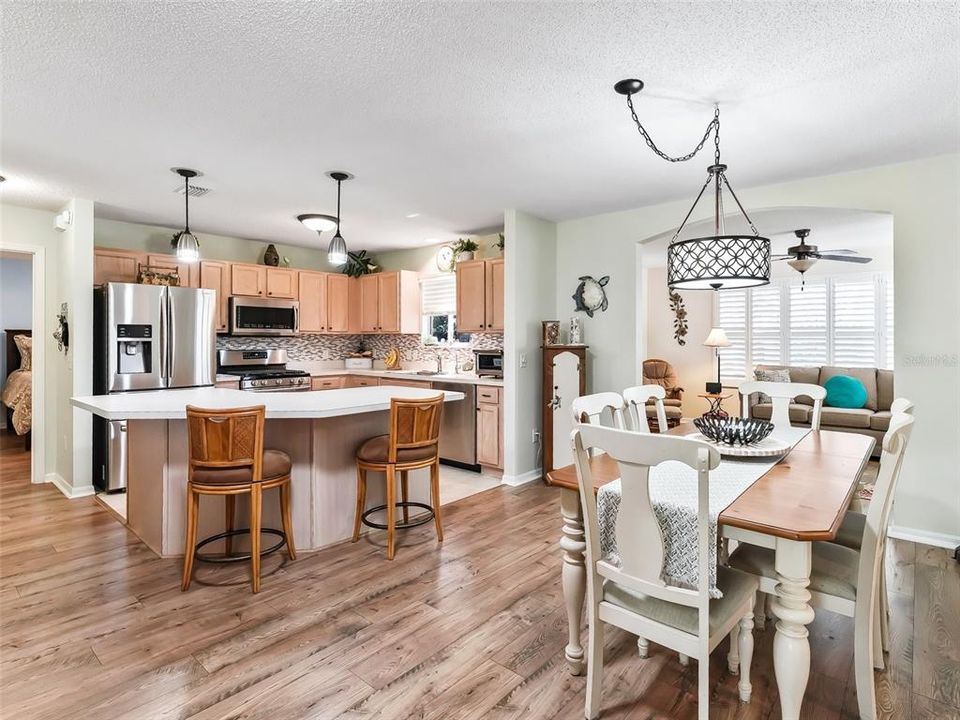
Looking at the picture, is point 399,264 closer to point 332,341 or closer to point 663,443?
point 332,341

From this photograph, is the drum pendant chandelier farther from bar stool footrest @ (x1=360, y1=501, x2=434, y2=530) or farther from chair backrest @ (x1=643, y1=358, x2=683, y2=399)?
chair backrest @ (x1=643, y1=358, x2=683, y2=399)

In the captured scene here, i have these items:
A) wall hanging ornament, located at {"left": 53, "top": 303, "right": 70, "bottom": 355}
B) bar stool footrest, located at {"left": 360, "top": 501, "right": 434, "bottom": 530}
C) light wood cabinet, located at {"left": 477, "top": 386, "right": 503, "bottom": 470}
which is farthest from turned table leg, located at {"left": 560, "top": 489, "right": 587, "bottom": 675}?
wall hanging ornament, located at {"left": 53, "top": 303, "right": 70, "bottom": 355}

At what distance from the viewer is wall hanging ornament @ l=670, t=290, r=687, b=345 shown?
8258mm

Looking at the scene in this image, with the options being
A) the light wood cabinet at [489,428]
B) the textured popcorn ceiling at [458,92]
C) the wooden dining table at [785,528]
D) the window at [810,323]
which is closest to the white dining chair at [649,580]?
the wooden dining table at [785,528]

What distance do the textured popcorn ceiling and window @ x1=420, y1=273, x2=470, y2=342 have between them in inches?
83.9

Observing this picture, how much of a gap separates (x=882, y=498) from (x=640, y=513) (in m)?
0.80

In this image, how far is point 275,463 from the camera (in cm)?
285

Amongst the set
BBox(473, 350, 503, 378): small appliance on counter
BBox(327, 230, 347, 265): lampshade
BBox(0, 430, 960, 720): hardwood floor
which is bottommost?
BBox(0, 430, 960, 720): hardwood floor

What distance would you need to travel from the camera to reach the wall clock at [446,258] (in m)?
5.91

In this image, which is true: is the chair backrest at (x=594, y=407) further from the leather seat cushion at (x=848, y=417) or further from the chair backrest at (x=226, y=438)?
the leather seat cushion at (x=848, y=417)

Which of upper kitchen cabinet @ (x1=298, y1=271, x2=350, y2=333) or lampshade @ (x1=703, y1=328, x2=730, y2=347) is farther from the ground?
upper kitchen cabinet @ (x1=298, y1=271, x2=350, y2=333)

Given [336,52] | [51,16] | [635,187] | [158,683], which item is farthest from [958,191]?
[158,683]

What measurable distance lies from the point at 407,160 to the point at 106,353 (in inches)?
125

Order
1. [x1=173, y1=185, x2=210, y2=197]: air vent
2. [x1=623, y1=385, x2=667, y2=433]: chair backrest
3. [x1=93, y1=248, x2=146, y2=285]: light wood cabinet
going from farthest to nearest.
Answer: [x1=93, y1=248, x2=146, y2=285]: light wood cabinet → [x1=173, y1=185, x2=210, y2=197]: air vent → [x1=623, y1=385, x2=667, y2=433]: chair backrest
